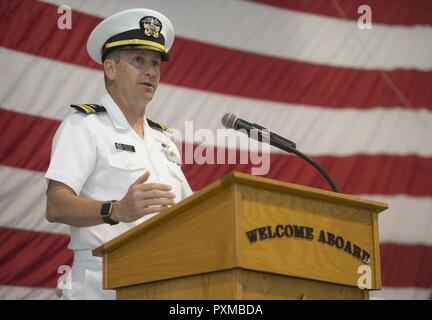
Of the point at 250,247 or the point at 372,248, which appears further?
the point at 372,248

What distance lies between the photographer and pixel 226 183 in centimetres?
121

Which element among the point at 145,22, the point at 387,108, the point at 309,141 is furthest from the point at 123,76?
the point at 387,108

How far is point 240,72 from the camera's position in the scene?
345 centimetres

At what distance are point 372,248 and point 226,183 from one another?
436mm

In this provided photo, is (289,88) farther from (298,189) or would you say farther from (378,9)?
(298,189)

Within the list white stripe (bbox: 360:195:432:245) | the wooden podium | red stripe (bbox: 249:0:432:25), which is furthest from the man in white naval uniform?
white stripe (bbox: 360:195:432:245)

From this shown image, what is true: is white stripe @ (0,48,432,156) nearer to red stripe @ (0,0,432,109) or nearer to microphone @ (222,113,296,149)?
red stripe @ (0,0,432,109)

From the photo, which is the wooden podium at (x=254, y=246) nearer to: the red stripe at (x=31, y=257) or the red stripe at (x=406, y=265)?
the red stripe at (x=31, y=257)

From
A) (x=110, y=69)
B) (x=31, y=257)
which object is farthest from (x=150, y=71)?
(x=31, y=257)

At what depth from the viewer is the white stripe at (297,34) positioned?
3.36 metres

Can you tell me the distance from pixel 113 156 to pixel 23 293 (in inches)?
43.3

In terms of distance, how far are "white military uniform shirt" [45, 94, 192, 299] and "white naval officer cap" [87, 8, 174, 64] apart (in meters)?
0.19
